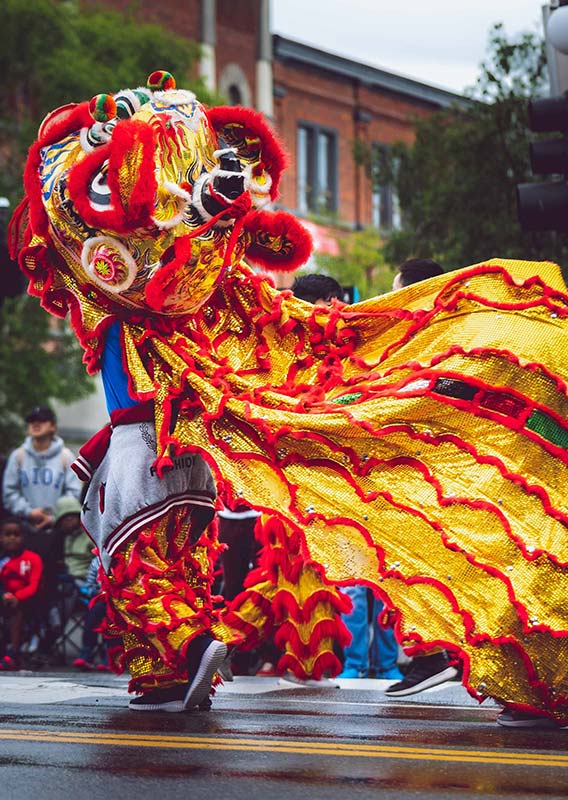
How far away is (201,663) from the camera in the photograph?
6652mm

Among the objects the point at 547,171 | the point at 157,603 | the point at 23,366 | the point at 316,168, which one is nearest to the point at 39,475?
the point at 547,171

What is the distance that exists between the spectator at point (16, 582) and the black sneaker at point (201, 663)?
4.55 meters

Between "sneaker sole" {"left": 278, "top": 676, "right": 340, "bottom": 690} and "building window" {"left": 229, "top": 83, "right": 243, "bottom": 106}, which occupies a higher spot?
"building window" {"left": 229, "top": 83, "right": 243, "bottom": 106}

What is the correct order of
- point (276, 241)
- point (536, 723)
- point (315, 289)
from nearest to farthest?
1. point (536, 723)
2. point (276, 241)
3. point (315, 289)

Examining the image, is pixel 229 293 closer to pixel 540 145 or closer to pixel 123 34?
pixel 540 145

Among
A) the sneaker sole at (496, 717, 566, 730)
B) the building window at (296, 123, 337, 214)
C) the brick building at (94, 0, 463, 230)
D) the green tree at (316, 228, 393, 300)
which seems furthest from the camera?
the building window at (296, 123, 337, 214)

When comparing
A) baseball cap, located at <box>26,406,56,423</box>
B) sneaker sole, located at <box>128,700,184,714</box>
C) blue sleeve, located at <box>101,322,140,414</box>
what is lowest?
sneaker sole, located at <box>128,700,184,714</box>

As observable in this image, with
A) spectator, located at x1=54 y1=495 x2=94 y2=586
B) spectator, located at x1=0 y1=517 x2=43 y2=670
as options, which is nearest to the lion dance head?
spectator, located at x1=0 y1=517 x2=43 y2=670

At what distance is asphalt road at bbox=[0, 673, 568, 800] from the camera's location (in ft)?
15.7

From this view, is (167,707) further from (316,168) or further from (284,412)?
(316,168)

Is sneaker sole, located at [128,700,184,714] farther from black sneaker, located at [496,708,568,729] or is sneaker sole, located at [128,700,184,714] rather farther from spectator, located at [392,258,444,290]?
spectator, located at [392,258,444,290]

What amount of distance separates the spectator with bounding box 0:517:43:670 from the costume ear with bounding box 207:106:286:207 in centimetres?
482

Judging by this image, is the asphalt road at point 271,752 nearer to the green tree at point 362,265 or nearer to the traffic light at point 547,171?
the traffic light at point 547,171

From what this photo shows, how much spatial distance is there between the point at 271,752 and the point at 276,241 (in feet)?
8.20
